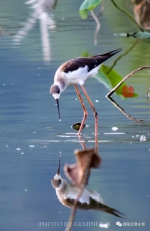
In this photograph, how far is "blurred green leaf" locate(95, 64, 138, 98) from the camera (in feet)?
20.8

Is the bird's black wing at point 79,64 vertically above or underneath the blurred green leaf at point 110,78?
above

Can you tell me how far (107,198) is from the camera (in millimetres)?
3730

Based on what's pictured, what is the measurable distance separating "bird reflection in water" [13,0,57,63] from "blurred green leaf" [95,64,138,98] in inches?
36.3

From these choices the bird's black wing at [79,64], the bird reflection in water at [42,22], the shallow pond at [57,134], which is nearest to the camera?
the shallow pond at [57,134]

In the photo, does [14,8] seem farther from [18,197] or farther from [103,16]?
[18,197]

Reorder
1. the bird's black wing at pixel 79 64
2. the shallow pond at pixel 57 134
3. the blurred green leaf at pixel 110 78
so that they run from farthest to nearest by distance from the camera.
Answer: the blurred green leaf at pixel 110 78 < the bird's black wing at pixel 79 64 < the shallow pond at pixel 57 134

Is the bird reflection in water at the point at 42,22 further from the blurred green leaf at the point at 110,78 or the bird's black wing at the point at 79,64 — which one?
the bird's black wing at the point at 79,64

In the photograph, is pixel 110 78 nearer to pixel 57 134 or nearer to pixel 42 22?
pixel 57 134

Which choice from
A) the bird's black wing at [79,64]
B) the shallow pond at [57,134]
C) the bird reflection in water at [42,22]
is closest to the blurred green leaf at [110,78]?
the shallow pond at [57,134]

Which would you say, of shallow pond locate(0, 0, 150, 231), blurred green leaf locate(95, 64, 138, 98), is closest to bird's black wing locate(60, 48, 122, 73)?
shallow pond locate(0, 0, 150, 231)

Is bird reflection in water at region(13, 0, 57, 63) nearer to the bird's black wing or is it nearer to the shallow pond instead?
the shallow pond

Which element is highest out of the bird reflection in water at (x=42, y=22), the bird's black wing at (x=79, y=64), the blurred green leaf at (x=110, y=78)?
the bird's black wing at (x=79, y=64)

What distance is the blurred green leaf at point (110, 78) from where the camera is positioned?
6.34m

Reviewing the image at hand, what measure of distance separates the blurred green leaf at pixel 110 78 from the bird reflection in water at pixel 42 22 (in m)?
0.92
